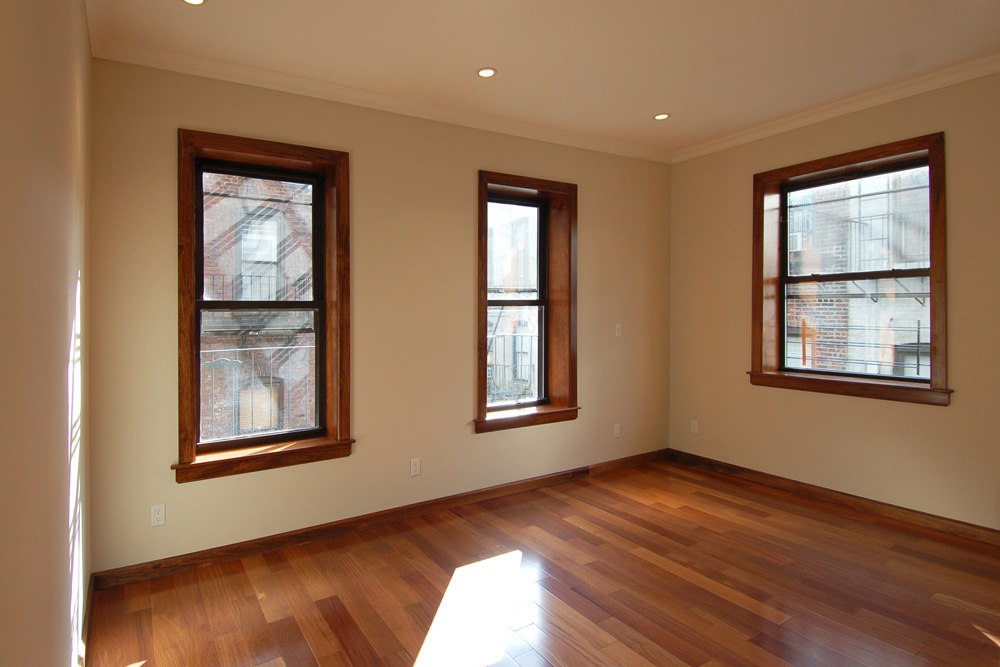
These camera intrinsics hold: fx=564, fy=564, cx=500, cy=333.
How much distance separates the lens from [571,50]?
297 cm

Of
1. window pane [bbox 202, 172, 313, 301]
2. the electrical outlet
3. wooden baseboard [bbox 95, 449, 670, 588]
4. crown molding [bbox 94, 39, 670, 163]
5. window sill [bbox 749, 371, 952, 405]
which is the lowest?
wooden baseboard [bbox 95, 449, 670, 588]

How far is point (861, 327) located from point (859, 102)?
4.95 feet

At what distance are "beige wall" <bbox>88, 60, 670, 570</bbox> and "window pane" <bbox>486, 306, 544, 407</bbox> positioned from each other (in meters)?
0.33

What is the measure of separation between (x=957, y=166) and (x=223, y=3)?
4.05 meters

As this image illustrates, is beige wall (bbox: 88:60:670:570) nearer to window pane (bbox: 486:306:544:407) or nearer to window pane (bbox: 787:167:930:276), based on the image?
window pane (bbox: 486:306:544:407)

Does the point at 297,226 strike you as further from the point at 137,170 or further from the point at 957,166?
the point at 957,166

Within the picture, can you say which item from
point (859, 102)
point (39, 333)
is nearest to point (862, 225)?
point (859, 102)

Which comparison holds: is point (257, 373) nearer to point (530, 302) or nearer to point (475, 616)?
point (475, 616)

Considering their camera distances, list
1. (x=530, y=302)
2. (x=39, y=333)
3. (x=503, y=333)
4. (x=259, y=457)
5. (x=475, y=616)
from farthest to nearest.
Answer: (x=530, y=302) < (x=503, y=333) < (x=259, y=457) < (x=475, y=616) < (x=39, y=333)

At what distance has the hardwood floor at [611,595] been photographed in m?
2.27

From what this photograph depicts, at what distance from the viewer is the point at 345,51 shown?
2.95 metres

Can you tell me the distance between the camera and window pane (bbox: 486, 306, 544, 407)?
4.33 m

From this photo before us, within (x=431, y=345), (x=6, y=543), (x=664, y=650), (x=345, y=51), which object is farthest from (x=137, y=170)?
(x=664, y=650)

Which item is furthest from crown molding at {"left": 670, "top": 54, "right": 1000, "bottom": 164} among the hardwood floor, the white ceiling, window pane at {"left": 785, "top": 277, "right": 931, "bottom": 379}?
the hardwood floor
